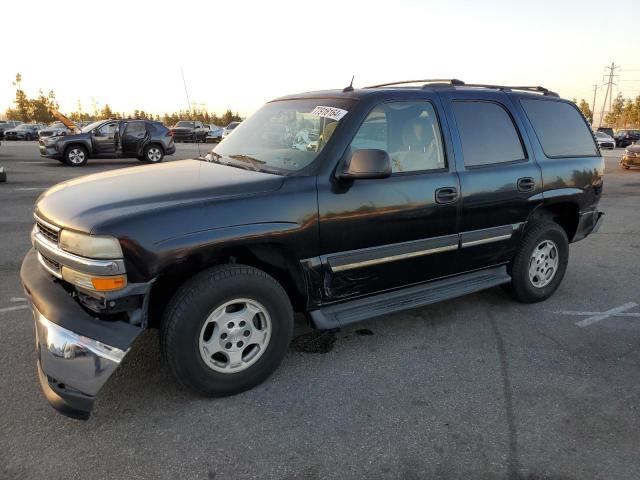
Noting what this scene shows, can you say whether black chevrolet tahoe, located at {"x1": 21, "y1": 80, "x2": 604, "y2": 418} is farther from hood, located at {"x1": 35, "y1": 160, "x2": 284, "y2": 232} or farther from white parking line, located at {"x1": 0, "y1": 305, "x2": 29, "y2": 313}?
white parking line, located at {"x1": 0, "y1": 305, "x2": 29, "y2": 313}

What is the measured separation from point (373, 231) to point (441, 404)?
3.85 feet

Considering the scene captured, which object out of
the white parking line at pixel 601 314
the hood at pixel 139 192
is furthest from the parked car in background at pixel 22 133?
the white parking line at pixel 601 314

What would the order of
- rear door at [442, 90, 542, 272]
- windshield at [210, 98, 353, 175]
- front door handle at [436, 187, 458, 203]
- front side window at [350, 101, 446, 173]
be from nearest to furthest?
windshield at [210, 98, 353, 175] → front side window at [350, 101, 446, 173] → front door handle at [436, 187, 458, 203] → rear door at [442, 90, 542, 272]

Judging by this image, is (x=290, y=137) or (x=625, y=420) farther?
(x=290, y=137)

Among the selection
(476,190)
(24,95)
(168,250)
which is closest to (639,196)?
(476,190)

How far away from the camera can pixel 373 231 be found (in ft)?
11.0

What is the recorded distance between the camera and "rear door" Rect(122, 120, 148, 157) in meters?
17.6

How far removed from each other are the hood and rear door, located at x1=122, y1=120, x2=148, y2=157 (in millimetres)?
15326

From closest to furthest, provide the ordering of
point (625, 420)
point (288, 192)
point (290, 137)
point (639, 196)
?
point (625, 420) < point (288, 192) < point (290, 137) < point (639, 196)

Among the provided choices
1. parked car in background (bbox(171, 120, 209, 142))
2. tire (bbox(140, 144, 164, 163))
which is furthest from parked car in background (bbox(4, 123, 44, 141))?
tire (bbox(140, 144, 164, 163))

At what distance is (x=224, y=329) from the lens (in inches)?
116

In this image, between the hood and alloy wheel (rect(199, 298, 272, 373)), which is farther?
alloy wheel (rect(199, 298, 272, 373))

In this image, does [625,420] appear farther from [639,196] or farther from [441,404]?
[639,196]

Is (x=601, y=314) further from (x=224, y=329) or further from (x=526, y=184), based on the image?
(x=224, y=329)
